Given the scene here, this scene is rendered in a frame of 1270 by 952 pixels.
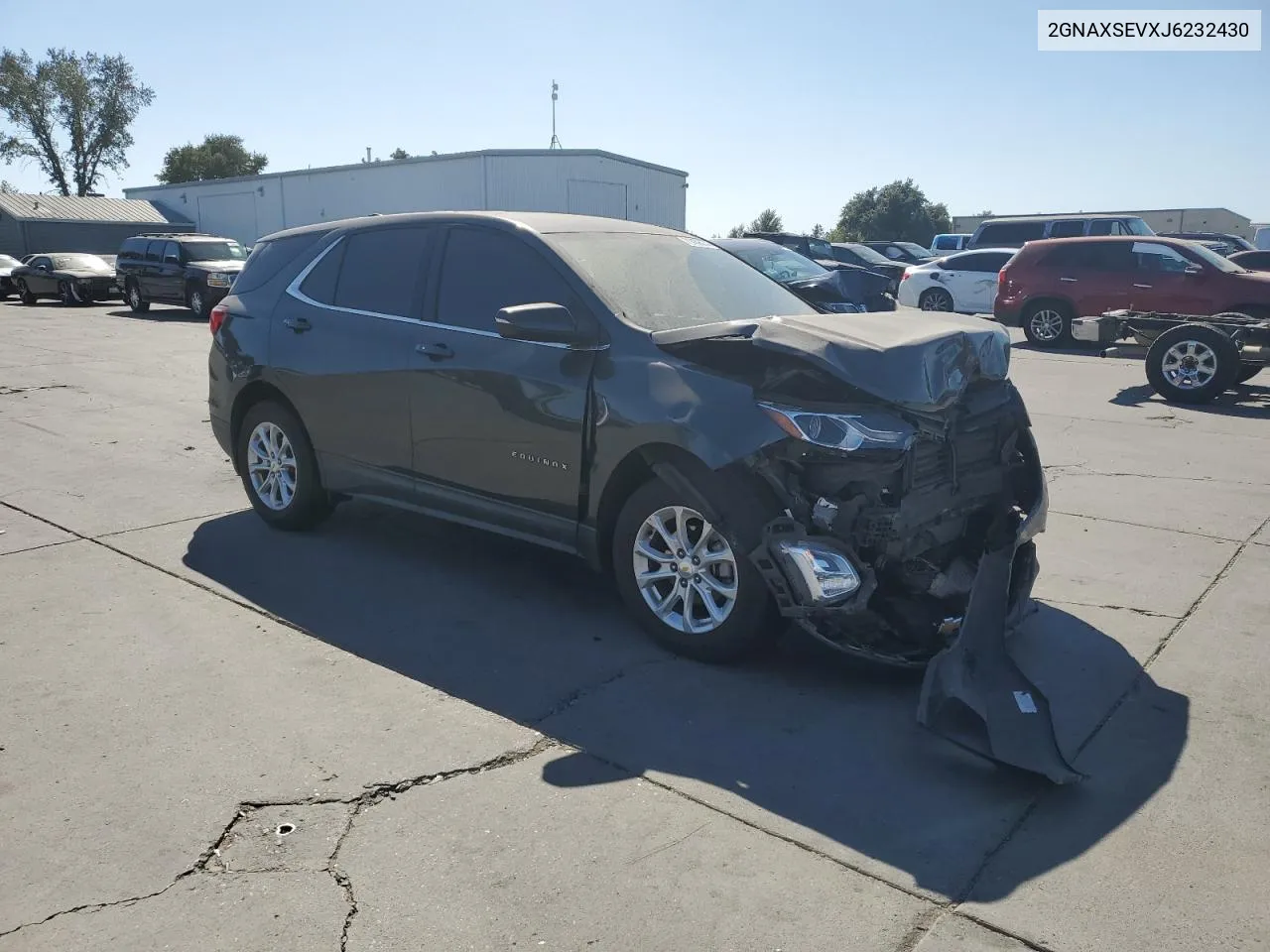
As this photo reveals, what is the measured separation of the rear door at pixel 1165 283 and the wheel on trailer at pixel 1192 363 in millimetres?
4354

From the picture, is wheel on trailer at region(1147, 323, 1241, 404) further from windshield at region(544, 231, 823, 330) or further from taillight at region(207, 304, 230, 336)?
taillight at region(207, 304, 230, 336)

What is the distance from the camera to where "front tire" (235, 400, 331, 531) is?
6.14 meters

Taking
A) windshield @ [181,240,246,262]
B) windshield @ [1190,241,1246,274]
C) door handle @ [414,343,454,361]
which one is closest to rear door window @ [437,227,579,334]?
door handle @ [414,343,454,361]

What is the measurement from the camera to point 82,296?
93.7ft

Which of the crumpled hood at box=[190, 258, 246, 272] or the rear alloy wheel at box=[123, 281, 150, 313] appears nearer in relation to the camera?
the crumpled hood at box=[190, 258, 246, 272]

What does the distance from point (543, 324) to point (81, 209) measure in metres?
61.1

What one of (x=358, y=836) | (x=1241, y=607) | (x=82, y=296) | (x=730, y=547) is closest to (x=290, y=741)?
(x=358, y=836)

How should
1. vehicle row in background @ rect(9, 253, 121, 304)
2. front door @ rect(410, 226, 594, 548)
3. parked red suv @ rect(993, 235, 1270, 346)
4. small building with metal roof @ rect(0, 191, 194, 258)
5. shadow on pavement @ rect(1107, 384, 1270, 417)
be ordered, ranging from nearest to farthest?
1. front door @ rect(410, 226, 594, 548)
2. shadow on pavement @ rect(1107, 384, 1270, 417)
3. parked red suv @ rect(993, 235, 1270, 346)
4. vehicle row in background @ rect(9, 253, 121, 304)
5. small building with metal roof @ rect(0, 191, 194, 258)

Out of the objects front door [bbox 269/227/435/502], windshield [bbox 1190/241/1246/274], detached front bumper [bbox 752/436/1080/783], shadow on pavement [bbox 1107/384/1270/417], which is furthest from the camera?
windshield [bbox 1190/241/1246/274]

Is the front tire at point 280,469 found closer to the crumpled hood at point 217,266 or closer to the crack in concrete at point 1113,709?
the crack in concrete at point 1113,709

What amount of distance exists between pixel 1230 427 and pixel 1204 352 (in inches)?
65.5

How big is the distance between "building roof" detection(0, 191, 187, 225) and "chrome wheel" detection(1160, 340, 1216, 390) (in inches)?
2106

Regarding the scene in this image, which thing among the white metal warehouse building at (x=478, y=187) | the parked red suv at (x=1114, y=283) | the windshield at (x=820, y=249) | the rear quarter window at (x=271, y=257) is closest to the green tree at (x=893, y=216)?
the white metal warehouse building at (x=478, y=187)

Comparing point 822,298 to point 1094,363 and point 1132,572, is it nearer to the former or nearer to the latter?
point 1094,363
